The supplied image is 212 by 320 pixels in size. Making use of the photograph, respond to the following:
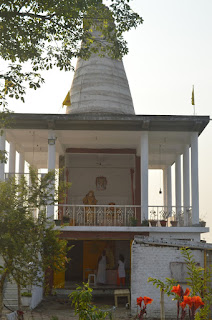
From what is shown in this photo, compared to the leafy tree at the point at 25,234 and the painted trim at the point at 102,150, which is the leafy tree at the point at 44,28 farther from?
the painted trim at the point at 102,150

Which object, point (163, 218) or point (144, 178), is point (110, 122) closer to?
point (144, 178)

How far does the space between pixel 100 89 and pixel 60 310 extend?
433 inches

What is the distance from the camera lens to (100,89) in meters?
23.1

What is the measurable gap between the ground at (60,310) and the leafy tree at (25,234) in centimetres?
204

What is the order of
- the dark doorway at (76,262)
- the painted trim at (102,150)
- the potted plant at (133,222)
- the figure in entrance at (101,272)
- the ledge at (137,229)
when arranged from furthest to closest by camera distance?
the dark doorway at (76,262), the painted trim at (102,150), the figure in entrance at (101,272), the potted plant at (133,222), the ledge at (137,229)

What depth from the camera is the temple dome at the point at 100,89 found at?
22750mm

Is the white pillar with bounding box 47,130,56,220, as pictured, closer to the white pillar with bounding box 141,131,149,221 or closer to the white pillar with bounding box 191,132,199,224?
the white pillar with bounding box 141,131,149,221

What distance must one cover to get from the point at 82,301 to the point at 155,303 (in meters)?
7.75

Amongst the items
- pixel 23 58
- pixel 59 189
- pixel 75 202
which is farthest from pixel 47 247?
pixel 75 202

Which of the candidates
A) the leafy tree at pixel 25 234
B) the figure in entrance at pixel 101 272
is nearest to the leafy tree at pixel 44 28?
the leafy tree at pixel 25 234

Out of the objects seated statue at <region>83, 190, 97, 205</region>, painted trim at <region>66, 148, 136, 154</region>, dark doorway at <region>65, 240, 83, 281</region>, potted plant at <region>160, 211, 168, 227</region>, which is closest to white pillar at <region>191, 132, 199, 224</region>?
potted plant at <region>160, 211, 168, 227</region>

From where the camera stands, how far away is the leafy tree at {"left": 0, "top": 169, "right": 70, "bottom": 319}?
10.7m

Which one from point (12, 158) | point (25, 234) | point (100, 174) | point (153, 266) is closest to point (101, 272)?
point (100, 174)

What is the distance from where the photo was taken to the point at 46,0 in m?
12.0
